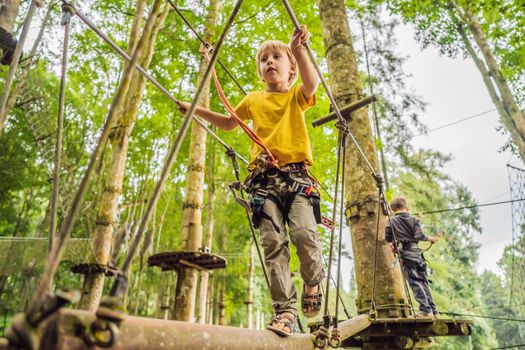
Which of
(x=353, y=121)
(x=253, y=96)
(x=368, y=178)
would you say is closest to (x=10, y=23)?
(x=253, y=96)

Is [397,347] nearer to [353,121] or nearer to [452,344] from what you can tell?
[353,121]

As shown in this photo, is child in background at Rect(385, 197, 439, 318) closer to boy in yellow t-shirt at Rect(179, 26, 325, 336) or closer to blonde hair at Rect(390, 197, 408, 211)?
blonde hair at Rect(390, 197, 408, 211)

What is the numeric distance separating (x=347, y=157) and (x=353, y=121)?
0.38 metres

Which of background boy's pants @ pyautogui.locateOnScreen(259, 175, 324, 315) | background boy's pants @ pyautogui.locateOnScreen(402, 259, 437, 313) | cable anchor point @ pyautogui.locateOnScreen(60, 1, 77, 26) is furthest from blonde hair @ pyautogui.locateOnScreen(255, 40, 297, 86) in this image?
background boy's pants @ pyautogui.locateOnScreen(402, 259, 437, 313)

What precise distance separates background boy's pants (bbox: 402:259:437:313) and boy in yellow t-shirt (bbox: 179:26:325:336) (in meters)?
A: 2.36

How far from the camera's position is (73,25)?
9.91 metres

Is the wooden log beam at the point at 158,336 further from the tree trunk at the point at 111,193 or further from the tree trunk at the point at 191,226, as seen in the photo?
the tree trunk at the point at 111,193

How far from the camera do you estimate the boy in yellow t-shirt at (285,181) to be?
1807mm

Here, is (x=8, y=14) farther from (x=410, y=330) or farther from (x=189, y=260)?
(x=410, y=330)

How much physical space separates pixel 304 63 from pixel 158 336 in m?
1.44

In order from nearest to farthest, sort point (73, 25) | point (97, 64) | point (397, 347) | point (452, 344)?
1. point (397, 347)
2. point (97, 64)
3. point (73, 25)
4. point (452, 344)

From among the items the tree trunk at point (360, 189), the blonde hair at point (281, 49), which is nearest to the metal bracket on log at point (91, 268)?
the tree trunk at point (360, 189)

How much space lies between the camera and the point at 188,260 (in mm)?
4910

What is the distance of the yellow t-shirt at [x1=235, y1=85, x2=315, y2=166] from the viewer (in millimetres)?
2045
